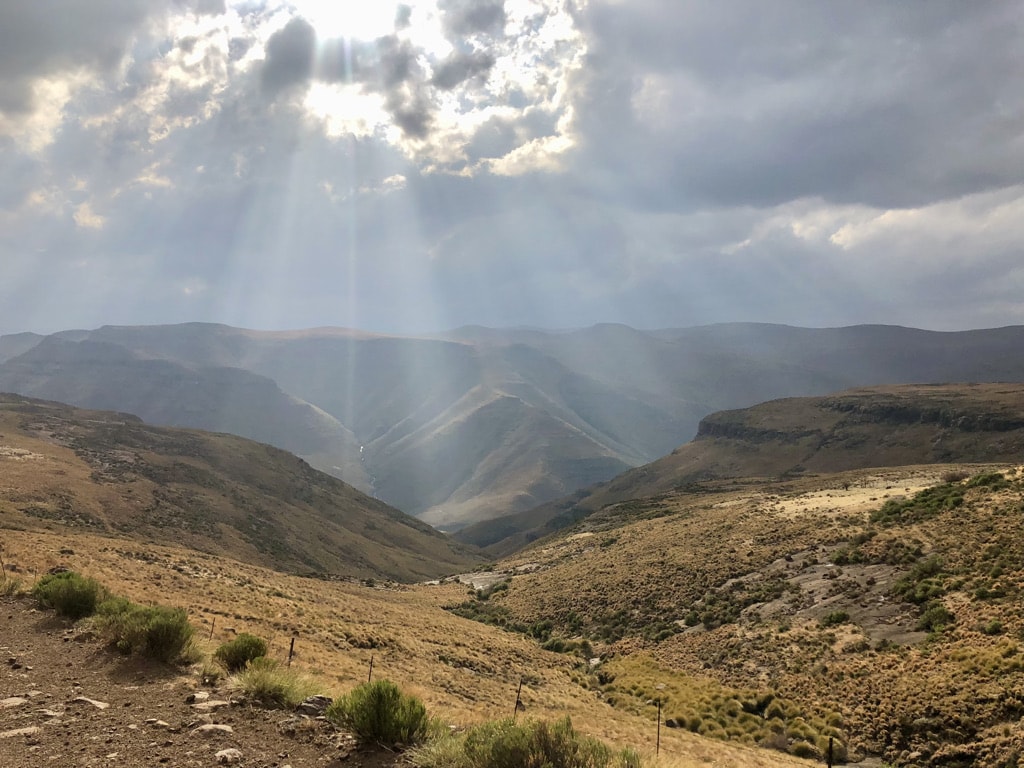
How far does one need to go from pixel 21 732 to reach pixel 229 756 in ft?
10.2

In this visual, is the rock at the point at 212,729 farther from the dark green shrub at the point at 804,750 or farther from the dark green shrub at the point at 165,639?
the dark green shrub at the point at 804,750

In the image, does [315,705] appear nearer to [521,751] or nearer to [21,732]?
[21,732]

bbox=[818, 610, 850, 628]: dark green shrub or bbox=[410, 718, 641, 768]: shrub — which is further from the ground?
bbox=[410, 718, 641, 768]: shrub

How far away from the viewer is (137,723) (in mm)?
8461

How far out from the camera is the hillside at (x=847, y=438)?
406ft

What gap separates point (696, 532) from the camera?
167 ft

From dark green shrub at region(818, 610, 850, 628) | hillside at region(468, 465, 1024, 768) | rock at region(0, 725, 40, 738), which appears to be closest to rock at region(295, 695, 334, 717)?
rock at region(0, 725, 40, 738)

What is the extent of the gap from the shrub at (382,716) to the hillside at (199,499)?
144 feet

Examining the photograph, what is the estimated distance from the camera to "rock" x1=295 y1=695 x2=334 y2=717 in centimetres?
939

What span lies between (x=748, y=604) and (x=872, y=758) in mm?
16292

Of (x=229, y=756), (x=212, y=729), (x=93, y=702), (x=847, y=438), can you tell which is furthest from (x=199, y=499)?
(x=847, y=438)

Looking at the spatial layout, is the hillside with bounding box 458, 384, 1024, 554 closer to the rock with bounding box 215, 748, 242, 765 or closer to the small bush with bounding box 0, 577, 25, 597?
the small bush with bounding box 0, 577, 25, 597

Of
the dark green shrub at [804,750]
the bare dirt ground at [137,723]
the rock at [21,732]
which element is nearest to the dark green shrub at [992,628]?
the dark green shrub at [804,750]

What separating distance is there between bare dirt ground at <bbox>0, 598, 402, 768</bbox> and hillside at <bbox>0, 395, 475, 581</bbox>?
3871cm
